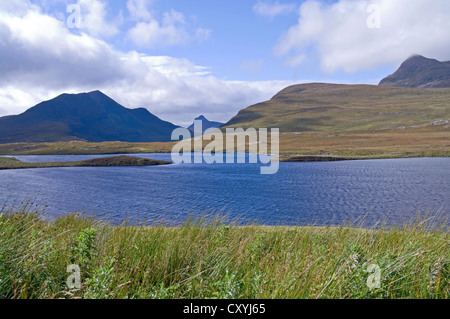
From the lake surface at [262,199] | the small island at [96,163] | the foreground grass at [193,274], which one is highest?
the foreground grass at [193,274]

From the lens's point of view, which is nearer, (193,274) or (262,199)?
(193,274)

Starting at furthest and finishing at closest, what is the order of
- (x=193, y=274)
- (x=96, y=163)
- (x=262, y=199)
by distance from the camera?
(x=96, y=163), (x=262, y=199), (x=193, y=274)

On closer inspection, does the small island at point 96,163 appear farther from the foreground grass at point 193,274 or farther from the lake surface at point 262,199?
the foreground grass at point 193,274

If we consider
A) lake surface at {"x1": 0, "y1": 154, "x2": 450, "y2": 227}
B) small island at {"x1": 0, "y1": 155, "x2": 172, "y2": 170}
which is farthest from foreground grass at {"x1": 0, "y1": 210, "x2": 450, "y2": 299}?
small island at {"x1": 0, "y1": 155, "x2": 172, "y2": 170}

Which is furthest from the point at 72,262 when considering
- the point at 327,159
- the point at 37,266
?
the point at 327,159

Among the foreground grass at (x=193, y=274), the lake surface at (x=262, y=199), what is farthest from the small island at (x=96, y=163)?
the foreground grass at (x=193, y=274)

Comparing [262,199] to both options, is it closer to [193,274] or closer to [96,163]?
[193,274]

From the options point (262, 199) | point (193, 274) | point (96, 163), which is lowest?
point (262, 199)

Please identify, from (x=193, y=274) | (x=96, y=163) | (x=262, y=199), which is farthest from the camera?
Answer: (x=96, y=163)

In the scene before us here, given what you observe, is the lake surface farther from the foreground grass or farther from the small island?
the small island

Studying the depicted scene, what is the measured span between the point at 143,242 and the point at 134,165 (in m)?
102

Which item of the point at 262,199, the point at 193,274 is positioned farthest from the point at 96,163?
the point at 193,274

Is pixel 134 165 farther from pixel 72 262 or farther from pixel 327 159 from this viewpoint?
pixel 72 262

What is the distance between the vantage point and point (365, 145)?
146 m
